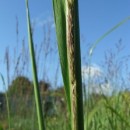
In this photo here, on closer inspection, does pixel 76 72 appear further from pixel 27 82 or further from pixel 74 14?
pixel 27 82

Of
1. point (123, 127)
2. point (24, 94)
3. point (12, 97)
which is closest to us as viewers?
point (123, 127)

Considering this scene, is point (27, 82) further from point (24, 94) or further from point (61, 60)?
point (61, 60)

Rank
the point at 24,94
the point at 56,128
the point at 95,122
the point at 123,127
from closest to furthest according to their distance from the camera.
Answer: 1. the point at 123,127
2. the point at 95,122
3. the point at 56,128
4. the point at 24,94

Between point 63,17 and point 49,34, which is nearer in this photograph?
point 63,17

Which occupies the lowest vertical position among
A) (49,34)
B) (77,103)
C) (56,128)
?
(56,128)

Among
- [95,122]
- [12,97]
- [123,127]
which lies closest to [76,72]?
[123,127]

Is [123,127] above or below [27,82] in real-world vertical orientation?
below

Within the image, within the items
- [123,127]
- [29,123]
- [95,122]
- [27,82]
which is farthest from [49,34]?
[123,127]

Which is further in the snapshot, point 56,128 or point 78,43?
point 56,128

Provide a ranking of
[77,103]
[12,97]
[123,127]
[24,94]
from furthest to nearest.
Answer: [24,94] → [12,97] → [123,127] → [77,103]
